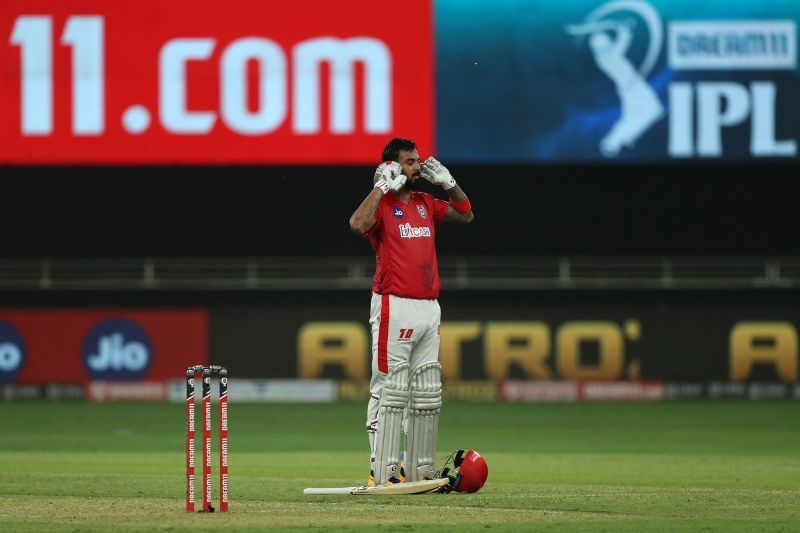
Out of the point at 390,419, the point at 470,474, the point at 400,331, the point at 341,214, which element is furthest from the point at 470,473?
the point at 341,214

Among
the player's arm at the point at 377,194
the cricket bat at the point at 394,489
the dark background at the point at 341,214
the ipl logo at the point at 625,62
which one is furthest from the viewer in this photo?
the dark background at the point at 341,214

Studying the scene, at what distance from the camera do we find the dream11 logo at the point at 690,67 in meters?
22.8

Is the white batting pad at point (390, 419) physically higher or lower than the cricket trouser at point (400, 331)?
lower

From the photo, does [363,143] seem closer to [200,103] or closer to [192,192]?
[200,103]

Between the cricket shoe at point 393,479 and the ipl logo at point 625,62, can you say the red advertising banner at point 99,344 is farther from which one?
the cricket shoe at point 393,479

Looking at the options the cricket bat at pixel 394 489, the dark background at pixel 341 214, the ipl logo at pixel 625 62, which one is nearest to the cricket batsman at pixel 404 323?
Answer: the cricket bat at pixel 394 489

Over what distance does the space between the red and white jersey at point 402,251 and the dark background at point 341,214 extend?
18600mm

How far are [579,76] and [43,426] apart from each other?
9570mm

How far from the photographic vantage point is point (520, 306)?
2353 centimetres

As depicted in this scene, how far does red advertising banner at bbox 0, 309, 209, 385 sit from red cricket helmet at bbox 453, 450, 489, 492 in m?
14.7

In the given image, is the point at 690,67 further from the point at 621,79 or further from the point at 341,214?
the point at 341,214

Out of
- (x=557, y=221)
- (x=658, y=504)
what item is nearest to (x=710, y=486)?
(x=658, y=504)

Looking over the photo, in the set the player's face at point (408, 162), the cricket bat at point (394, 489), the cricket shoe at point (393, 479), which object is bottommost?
the cricket bat at point (394, 489)

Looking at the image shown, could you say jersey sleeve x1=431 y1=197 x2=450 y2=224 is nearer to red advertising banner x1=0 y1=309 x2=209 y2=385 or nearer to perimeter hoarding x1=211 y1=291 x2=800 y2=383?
perimeter hoarding x1=211 y1=291 x2=800 y2=383
